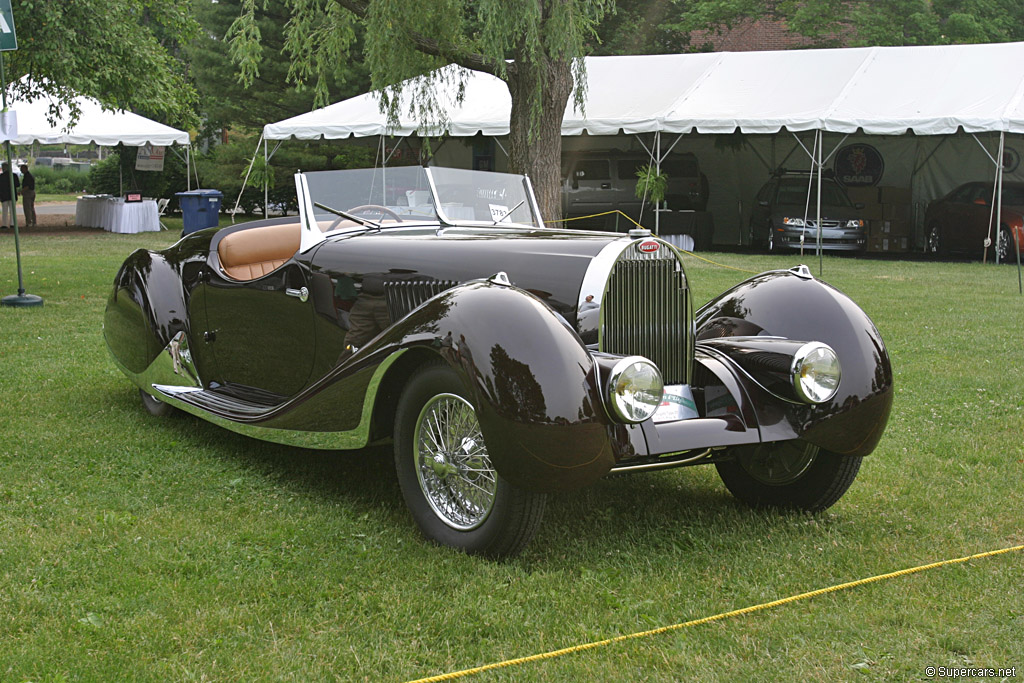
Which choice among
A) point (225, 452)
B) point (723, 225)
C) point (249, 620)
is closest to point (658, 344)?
point (249, 620)

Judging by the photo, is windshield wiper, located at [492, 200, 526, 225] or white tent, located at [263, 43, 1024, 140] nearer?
windshield wiper, located at [492, 200, 526, 225]

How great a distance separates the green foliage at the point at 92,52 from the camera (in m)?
13.4

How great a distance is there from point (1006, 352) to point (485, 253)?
6.12 meters

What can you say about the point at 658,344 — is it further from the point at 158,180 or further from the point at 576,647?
the point at 158,180

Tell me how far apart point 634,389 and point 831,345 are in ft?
3.85

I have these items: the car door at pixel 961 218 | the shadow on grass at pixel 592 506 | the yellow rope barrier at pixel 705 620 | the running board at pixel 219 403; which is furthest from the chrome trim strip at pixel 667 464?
the car door at pixel 961 218

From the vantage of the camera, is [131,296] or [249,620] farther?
[131,296]

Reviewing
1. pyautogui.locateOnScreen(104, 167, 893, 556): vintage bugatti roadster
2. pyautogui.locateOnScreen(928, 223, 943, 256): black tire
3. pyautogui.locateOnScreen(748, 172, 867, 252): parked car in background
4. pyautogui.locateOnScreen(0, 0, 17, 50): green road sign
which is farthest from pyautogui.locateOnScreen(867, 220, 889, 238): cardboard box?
pyautogui.locateOnScreen(104, 167, 893, 556): vintage bugatti roadster

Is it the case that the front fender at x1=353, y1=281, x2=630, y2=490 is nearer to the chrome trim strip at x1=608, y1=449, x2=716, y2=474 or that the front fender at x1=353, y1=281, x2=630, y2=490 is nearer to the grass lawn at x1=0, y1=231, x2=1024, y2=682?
the chrome trim strip at x1=608, y1=449, x2=716, y2=474

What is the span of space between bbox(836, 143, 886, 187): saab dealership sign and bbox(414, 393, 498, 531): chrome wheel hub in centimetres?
2087

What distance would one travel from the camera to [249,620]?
350 centimetres

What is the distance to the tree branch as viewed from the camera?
1447 centimetres

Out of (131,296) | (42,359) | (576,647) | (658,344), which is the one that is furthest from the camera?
(42,359)

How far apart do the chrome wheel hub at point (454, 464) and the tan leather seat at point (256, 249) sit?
7.57 feet
